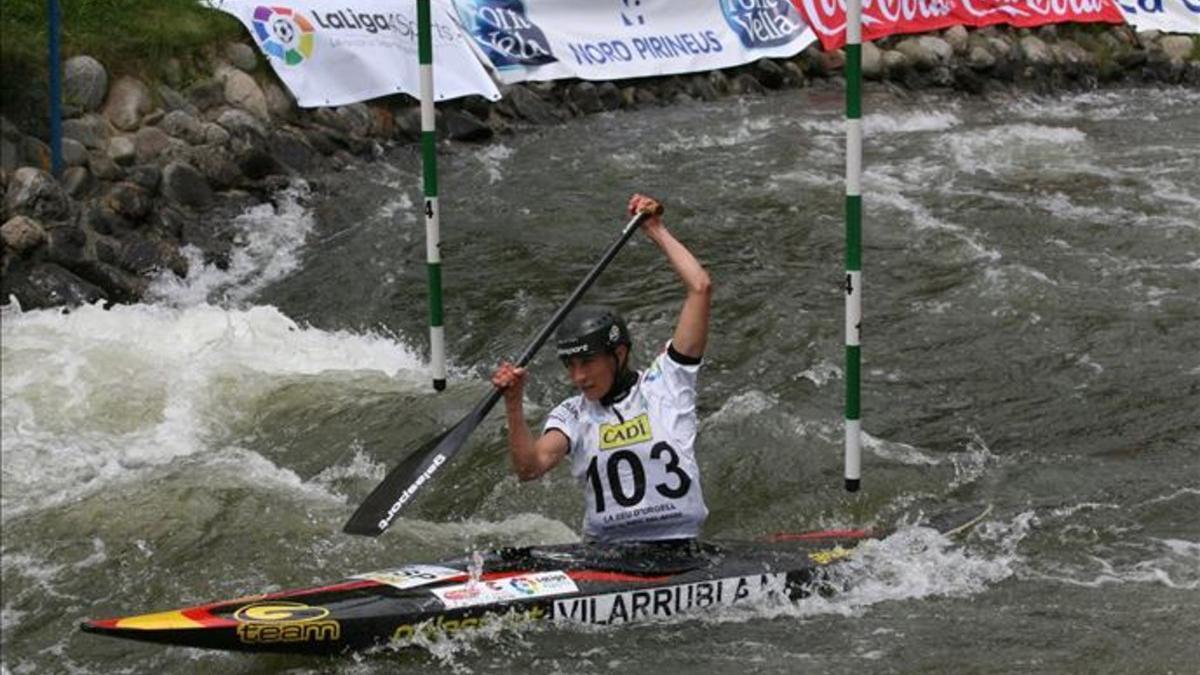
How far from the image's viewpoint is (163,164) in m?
11.0

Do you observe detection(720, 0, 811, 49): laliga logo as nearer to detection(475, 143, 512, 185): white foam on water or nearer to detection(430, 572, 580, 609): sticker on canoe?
detection(475, 143, 512, 185): white foam on water

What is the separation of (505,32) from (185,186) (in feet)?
11.5

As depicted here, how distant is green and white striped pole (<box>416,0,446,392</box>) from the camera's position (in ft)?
25.4

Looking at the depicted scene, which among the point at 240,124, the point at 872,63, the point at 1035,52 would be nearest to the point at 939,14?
the point at 1035,52

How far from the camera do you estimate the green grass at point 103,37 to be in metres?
10.5

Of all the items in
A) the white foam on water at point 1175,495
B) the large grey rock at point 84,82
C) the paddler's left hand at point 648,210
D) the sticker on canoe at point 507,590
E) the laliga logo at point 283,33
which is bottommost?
the white foam on water at point 1175,495

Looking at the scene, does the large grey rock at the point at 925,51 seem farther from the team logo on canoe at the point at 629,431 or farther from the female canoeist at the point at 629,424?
the team logo on canoe at the point at 629,431

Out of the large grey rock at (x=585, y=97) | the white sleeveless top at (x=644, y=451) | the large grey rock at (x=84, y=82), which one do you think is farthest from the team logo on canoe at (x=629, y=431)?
the large grey rock at (x=585, y=97)

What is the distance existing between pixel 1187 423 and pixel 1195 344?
1199 millimetres

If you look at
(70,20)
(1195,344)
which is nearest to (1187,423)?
(1195,344)

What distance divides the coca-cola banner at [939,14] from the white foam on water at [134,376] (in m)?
7.51

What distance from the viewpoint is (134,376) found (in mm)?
8703

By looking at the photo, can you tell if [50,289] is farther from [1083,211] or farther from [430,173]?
[1083,211]

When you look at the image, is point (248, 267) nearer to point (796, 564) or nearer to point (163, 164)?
point (163, 164)
